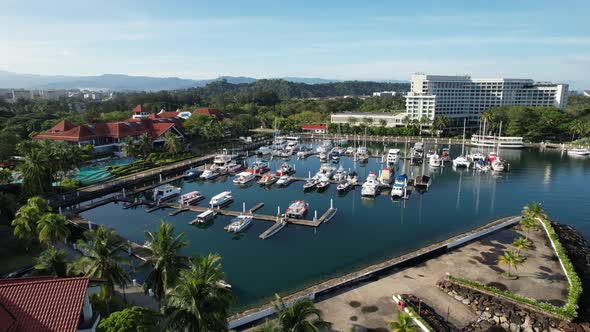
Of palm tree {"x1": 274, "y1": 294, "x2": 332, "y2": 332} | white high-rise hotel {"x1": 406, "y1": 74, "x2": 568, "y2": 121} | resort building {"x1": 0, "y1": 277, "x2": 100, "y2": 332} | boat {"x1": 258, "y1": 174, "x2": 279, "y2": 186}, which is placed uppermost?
white high-rise hotel {"x1": 406, "y1": 74, "x2": 568, "y2": 121}

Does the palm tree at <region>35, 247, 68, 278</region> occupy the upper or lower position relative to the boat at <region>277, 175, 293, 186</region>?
upper

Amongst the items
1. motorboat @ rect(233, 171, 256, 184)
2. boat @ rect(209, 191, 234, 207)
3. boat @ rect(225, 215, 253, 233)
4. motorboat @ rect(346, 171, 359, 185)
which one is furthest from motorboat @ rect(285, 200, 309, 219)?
motorboat @ rect(233, 171, 256, 184)

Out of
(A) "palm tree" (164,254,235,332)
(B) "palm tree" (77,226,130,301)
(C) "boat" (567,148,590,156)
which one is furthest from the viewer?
(C) "boat" (567,148,590,156)

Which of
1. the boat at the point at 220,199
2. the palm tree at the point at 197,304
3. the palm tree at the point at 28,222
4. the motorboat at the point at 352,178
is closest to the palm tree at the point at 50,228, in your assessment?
the palm tree at the point at 28,222

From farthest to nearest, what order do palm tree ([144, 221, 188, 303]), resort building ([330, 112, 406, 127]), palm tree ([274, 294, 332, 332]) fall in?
resort building ([330, 112, 406, 127]) < palm tree ([144, 221, 188, 303]) < palm tree ([274, 294, 332, 332])

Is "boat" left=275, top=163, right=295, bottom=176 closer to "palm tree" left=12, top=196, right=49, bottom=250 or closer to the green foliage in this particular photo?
"palm tree" left=12, top=196, right=49, bottom=250

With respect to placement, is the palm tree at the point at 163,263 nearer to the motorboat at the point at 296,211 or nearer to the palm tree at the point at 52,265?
the palm tree at the point at 52,265

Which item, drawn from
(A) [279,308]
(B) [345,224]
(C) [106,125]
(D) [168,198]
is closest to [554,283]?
(B) [345,224]

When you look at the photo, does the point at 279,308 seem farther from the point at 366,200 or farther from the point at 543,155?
the point at 543,155
